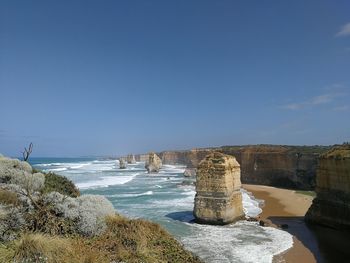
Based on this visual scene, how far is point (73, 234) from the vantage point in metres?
7.72

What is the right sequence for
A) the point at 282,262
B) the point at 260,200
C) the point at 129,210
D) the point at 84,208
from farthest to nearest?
the point at 260,200 → the point at 129,210 → the point at 282,262 → the point at 84,208

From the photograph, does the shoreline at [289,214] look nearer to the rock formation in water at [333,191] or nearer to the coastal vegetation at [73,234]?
the rock formation in water at [333,191]

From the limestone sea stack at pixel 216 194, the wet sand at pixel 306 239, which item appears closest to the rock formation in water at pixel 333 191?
the wet sand at pixel 306 239

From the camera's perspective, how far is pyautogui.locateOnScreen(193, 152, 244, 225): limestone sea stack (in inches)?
941

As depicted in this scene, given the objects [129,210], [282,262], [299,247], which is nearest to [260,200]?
[129,210]

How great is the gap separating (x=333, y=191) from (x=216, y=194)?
728 centimetres

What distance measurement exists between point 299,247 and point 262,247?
2.02 meters

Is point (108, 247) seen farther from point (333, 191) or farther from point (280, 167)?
point (280, 167)

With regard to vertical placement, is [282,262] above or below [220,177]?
below

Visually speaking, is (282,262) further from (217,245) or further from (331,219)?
(331,219)

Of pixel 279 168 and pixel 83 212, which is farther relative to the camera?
pixel 279 168

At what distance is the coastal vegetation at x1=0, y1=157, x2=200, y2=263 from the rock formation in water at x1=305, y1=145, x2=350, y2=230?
1628 centimetres

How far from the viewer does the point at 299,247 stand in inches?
743

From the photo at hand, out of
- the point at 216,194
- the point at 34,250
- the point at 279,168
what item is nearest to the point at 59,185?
the point at 34,250
